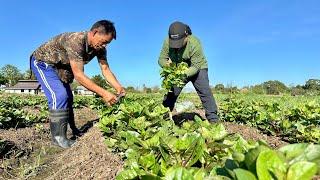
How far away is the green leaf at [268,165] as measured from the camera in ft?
3.27

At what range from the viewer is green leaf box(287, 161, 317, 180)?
3.15 feet

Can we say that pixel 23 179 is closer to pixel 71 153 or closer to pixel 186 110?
pixel 71 153

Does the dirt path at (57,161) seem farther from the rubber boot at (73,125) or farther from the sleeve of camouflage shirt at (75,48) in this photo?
the sleeve of camouflage shirt at (75,48)

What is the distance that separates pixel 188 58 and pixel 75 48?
171 centimetres

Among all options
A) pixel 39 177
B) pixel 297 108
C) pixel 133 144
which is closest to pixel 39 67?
pixel 39 177

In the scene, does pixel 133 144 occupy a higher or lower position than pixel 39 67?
lower

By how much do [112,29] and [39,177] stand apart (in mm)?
1970

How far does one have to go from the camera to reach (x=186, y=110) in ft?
30.9

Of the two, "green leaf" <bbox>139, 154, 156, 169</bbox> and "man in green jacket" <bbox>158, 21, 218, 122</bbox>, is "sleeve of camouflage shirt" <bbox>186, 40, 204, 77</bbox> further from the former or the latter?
"green leaf" <bbox>139, 154, 156, 169</bbox>

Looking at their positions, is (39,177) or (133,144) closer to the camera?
(133,144)

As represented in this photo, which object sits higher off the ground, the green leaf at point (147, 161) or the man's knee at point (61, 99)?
the man's knee at point (61, 99)

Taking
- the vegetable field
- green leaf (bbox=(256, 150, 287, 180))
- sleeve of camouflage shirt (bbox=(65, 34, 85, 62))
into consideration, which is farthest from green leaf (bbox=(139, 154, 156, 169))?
sleeve of camouflage shirt (bbox=(65, 34, 85, 62))

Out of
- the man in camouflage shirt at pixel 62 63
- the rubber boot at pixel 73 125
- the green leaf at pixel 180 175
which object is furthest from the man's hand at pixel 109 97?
the green leaf at pixel 180 175

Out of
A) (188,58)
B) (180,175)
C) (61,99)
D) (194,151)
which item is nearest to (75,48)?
(61,99)
